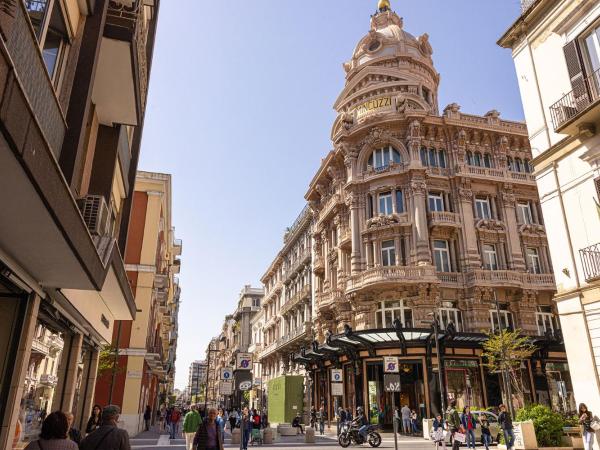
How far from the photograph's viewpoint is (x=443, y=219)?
29875 millimetres

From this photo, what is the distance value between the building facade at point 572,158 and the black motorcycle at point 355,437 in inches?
345

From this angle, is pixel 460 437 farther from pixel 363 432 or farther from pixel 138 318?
pixel 138 318

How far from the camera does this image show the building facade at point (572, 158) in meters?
12.6

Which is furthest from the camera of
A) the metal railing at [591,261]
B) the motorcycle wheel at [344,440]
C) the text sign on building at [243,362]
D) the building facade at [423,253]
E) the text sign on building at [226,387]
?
the building facade at [423,253]

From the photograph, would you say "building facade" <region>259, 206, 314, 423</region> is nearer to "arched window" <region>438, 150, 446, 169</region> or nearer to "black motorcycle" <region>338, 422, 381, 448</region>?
"black motorcycle" <region>338, 422, 381, 448</region>

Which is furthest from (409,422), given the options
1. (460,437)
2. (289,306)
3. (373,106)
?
(289,306)

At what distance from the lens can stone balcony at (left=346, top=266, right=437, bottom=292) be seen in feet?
91.3

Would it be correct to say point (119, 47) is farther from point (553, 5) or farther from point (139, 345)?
point (139, 345)

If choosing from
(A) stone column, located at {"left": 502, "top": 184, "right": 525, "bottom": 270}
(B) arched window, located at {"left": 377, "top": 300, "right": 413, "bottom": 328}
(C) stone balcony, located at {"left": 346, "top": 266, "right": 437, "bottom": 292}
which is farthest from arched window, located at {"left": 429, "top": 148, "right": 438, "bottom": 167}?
(B) arched window, located at {"left": 377, "top": 300, "right": 413, "bottom": 328}

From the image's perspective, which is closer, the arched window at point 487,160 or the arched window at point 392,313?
the arched window at point 392,313

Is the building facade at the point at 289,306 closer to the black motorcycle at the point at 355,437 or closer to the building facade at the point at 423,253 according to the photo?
the building facade at the point at 423,253

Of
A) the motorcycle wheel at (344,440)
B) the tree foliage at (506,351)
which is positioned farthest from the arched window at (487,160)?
the motorcycle wheel at (344,440)

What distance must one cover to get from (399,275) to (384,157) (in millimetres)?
8958

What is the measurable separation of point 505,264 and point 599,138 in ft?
61.8
